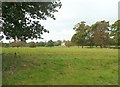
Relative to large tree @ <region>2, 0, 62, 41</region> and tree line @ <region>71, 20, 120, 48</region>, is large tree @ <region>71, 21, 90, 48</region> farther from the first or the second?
large tree @ <region>2, 0, 62, 41</region>

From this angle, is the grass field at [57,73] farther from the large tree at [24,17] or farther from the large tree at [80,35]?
the large tree at [80,35]

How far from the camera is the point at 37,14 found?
78.2 feet

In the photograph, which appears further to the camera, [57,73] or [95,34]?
[95,34]

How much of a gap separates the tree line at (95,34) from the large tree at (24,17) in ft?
243

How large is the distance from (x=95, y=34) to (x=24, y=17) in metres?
94.4

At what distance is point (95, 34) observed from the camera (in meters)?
115

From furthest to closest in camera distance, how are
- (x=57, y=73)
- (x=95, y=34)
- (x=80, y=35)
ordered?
(x=80, y=35)
(x=95, y=34)
(x=57, y=73)

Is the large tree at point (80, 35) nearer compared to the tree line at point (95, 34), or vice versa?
the tree line at point (95, 34)

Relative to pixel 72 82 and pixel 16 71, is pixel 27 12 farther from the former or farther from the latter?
pixel 72 82

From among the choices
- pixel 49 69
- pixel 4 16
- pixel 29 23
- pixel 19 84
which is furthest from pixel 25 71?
pixel 29 23

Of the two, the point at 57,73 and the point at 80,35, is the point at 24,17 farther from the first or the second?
the point at 80,35

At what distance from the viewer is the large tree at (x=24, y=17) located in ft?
68.2

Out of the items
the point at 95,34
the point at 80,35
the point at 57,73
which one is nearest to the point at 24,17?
the point at 57,73

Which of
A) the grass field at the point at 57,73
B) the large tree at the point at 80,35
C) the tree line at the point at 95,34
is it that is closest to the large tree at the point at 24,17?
the grass field at the point at 57,73
